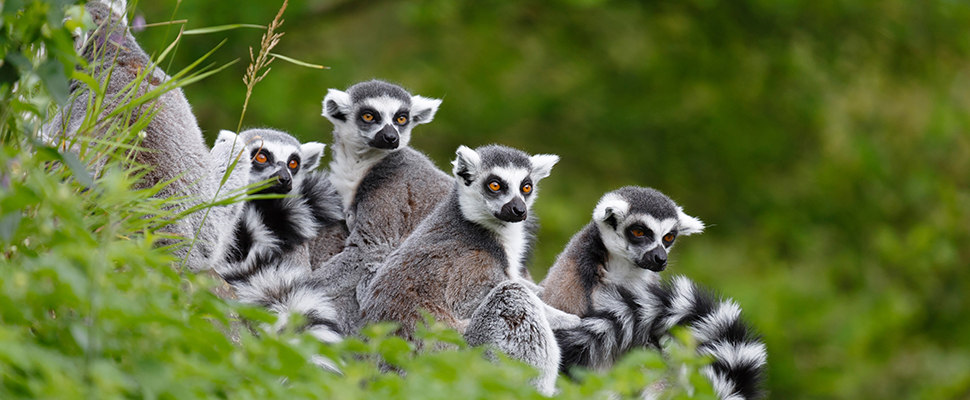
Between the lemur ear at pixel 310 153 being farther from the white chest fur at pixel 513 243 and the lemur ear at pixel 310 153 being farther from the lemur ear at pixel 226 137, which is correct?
the white chest fur at pixel 513 243

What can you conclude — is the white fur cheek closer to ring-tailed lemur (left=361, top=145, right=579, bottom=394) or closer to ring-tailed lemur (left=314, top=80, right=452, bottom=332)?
ring-tailed lemur (left=361, top=145, right=579, bottom=394)

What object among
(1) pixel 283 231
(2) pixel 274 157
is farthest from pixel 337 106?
(1) pixel 283 231

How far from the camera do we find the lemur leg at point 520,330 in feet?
10.8

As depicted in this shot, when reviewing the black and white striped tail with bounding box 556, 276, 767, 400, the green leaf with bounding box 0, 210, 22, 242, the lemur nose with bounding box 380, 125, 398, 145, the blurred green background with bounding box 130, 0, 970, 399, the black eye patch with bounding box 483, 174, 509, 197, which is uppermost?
the blurred green background with bounding box 130, 0, 970, 399

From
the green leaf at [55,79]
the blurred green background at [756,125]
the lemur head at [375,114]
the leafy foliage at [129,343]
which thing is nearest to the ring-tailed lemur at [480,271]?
the lemur head at [375,114]

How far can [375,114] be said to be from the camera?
4422 mm

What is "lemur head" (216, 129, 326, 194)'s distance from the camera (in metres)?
3.92

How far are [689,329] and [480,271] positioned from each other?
0.89 meters

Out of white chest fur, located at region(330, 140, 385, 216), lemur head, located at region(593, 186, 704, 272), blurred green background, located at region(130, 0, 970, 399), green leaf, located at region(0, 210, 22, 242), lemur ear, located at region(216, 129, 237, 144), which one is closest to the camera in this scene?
green leaf, located at region(0, 210, 22, 242)

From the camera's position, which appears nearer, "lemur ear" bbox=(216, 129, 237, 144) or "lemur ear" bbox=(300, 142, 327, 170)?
"lemur ear" bbox=(216, 129, 237, 144)

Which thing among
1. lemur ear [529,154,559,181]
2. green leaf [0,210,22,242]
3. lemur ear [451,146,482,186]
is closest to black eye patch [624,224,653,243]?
lemur ear [529,154,559,181]

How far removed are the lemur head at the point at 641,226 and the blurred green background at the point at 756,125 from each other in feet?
17.0

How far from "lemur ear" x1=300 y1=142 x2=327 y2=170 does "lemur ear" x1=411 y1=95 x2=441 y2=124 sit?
0.54 m

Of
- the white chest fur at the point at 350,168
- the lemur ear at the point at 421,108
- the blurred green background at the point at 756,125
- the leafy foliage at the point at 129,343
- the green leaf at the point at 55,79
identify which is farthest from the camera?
the blurred green background at the point at 756,125
